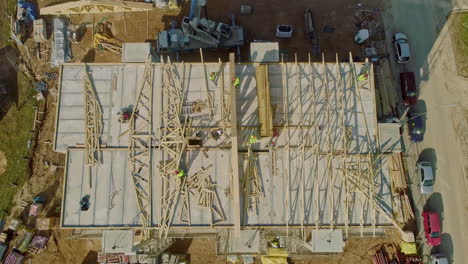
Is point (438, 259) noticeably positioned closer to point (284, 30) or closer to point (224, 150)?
point (224, 150)

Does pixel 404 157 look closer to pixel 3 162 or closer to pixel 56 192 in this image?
pixel 56 192

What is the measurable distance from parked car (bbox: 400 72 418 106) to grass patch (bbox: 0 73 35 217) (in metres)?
36.6

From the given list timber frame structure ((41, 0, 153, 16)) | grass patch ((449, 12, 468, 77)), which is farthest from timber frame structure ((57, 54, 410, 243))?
grass patch ((449, 12, 468, 77))

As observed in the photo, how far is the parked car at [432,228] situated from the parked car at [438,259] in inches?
44.4

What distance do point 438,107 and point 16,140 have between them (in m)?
41.6

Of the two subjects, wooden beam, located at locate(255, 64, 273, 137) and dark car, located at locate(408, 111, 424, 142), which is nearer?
wooden beam, located at locate(255, 64, 273, 137)

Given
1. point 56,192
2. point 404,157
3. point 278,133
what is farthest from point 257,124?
point 56,192

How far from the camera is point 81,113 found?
2447 cm

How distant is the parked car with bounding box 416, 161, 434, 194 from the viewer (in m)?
29.5

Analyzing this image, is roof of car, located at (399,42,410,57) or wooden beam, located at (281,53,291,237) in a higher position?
roof of car, located at (399,42,410,57)

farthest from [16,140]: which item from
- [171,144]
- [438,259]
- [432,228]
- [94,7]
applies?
[438,259]

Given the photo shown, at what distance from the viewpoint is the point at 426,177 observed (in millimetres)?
29484

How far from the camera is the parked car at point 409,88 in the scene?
31.0 meters

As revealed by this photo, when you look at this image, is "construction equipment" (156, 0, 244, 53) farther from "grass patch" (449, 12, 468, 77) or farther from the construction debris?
"grass patch" (449, 12, 468, 77)
